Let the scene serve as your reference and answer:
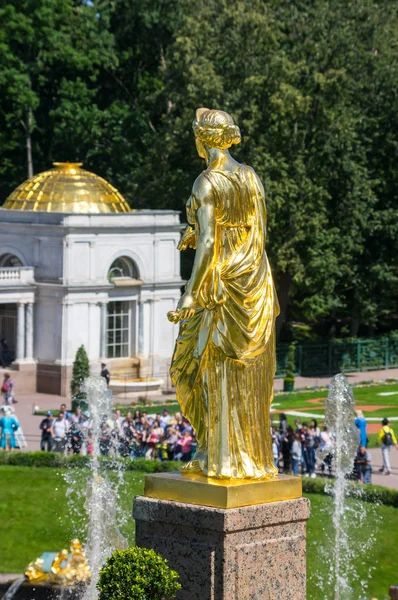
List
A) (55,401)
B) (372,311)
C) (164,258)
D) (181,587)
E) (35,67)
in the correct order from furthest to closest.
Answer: (35,67)
(372,311)
(164,258)
(55,401)
(181,587)

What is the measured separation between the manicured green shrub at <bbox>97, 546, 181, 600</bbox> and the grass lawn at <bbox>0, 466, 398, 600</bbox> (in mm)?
10173

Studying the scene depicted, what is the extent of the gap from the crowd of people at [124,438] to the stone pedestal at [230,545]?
18.7 m

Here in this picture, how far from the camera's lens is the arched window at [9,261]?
51.3 m

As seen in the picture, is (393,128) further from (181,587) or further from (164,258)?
(181,587)

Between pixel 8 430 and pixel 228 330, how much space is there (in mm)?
21845

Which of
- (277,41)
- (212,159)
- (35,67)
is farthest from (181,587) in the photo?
(35,67)

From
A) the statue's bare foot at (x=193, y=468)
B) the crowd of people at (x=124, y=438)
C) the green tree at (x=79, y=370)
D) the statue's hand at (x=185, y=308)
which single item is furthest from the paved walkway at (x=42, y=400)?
the statue's hand at (x=185, y=308)

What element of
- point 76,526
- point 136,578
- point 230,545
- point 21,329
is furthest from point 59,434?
point 136,578

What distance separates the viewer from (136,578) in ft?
44.5

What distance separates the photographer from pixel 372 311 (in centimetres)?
5653

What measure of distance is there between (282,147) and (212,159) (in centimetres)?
4036

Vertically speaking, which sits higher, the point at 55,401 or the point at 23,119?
the point at 23,119

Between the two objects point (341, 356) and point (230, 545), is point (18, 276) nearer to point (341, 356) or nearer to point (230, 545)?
point (341, 356)

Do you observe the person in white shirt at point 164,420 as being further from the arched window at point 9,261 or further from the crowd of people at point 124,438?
the arched window at point 9,261
